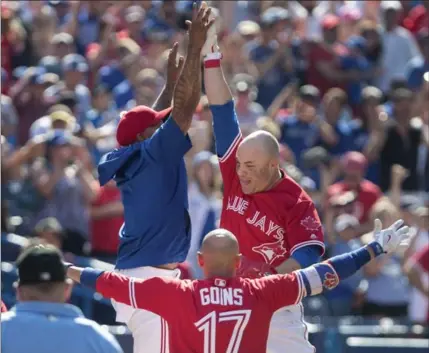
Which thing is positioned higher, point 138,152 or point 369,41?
point 369,41

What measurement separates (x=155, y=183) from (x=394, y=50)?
929cm

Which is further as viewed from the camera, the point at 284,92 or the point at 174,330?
the point at 284,92

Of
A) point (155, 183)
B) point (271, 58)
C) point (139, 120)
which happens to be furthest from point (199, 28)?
point (271, 58)

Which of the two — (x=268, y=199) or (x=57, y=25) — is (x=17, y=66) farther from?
(x=268, y=199)

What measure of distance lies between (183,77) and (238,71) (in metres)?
7.97

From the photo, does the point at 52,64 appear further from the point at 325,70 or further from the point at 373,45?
the point at 373,45

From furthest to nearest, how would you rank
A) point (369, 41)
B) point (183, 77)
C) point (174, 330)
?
1. point (369, 41)
2. point (183, 77)
3. point (174, 330)

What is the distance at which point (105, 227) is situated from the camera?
11.9 meters

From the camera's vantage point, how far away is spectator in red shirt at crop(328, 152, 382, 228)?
1223cm

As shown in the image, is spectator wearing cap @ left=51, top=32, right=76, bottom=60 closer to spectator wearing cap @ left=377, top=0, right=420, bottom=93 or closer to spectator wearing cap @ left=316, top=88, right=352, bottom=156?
spectator wearing cap @ left=316, top=88, right=352, bottom=156

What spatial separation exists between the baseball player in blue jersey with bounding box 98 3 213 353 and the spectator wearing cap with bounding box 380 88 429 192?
657 cm

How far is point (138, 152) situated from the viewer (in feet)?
23.4

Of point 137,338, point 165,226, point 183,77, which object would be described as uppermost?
point 183,77

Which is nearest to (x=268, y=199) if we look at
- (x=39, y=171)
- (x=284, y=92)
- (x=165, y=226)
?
(x=165, y=226)
